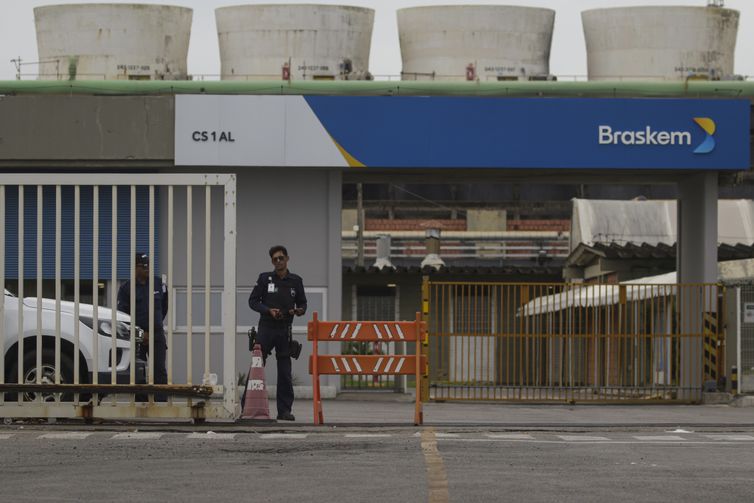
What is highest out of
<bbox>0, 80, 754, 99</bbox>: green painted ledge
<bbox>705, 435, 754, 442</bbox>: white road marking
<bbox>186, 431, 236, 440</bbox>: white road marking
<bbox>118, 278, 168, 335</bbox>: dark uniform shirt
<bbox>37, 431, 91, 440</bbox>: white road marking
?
<bbox>0, 80, 754, 99</bbox>: green painted ledge

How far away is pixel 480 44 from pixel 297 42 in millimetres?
3350

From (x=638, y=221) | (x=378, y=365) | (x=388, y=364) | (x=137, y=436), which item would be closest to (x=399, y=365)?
(x=388, y=364)

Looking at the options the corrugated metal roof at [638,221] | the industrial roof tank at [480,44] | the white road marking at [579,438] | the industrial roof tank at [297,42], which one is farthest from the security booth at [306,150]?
the corrugated metal roof at [638,221]

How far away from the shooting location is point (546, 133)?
83.9ft

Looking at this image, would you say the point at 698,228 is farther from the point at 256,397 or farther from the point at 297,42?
the point at 256,397

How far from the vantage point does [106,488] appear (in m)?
10.4

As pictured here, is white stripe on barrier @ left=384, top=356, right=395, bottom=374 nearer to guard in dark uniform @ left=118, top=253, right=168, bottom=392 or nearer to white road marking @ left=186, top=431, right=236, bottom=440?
guard in dark uniform @ left=118, top=253, right=168, bottom=392

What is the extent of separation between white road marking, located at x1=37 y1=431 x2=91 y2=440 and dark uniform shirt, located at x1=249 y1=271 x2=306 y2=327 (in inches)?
126

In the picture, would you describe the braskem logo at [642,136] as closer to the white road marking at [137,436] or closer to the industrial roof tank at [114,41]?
the industrial roof tank at [114,41]

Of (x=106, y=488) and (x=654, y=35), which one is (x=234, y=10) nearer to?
(x=654, y=35)

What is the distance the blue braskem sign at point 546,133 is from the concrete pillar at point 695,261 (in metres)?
0.83

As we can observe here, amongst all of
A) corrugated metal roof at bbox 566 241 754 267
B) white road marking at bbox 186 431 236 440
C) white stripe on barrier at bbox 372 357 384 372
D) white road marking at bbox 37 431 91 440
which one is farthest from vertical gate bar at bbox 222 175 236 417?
corrugated metal roof at bbox 566 241 754 267

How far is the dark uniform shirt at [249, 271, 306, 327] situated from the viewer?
17266 mm

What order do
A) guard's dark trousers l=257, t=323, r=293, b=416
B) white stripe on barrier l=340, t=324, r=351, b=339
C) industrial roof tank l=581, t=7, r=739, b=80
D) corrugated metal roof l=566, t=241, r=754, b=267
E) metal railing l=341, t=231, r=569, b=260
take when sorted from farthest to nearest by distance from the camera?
metal railing l=341, t=231, r=569, b=260
corrugated metal roof l=566, t=241, r=754, b=267
industrial roof tank l=581, t=7, r=739, b=80
white stripe on barrier l=340, t=324, r=351, b=339
guard's dark trousers l=257, t=323, r=293, b=416
